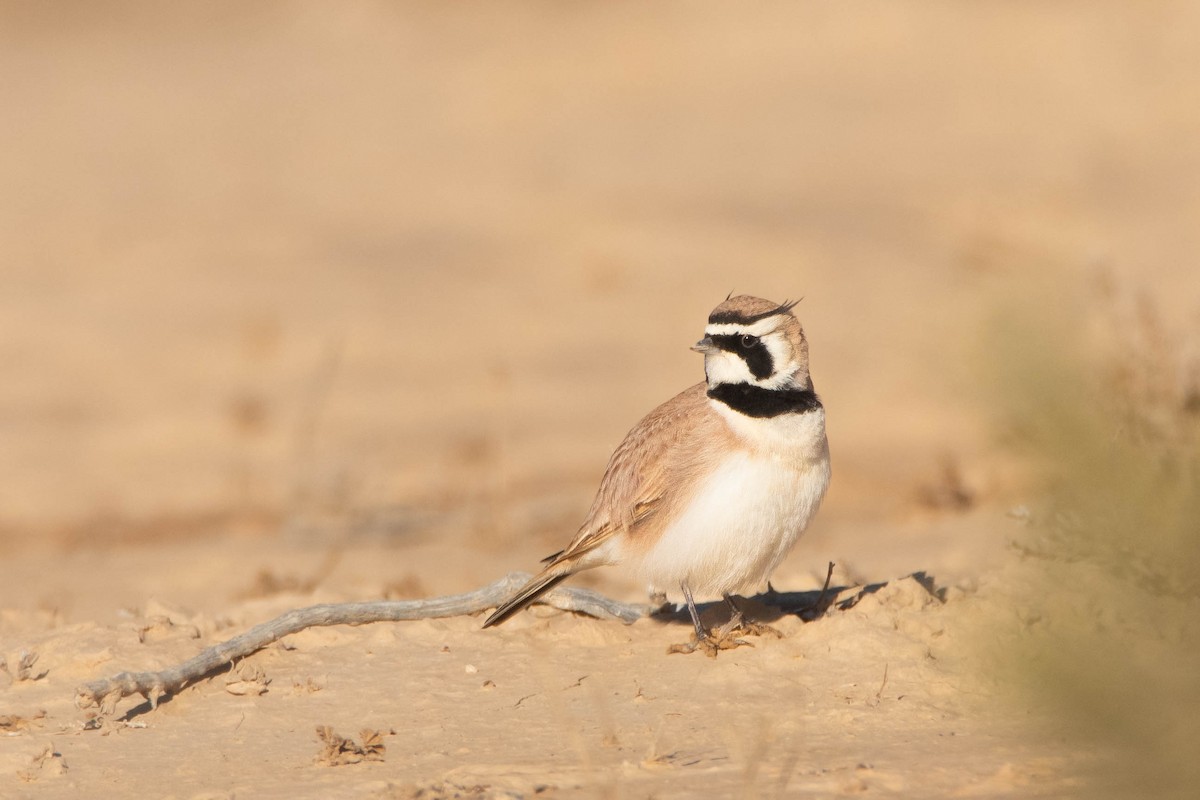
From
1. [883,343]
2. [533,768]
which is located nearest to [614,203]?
[883,343]

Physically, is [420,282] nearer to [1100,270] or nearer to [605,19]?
[1100,270]

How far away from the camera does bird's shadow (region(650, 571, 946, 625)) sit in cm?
629

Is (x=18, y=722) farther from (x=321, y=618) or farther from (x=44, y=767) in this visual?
(x=321, y=618)

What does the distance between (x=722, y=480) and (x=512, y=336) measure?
866cm

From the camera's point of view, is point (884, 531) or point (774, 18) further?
point (774, 18)

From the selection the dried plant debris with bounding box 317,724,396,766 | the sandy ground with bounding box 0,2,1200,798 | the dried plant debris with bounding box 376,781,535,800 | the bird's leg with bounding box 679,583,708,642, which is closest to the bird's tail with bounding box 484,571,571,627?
the sandy ground with bounding box 0,2,1200,798

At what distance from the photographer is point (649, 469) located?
19.5 feet

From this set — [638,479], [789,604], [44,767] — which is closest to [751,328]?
[638,479]

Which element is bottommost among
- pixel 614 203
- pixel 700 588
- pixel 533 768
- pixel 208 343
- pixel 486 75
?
pixel 533 768

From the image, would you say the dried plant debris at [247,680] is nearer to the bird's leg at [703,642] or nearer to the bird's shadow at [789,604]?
the bird's leg at [703,642]

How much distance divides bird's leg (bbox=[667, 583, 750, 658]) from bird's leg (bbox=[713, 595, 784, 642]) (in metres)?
0.02

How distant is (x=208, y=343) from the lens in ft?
46.1

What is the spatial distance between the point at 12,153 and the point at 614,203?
8.40 metres

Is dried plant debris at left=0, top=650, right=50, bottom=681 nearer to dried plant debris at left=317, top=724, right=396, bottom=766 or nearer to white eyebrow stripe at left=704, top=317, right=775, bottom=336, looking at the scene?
dried plant debris at left=317, top=724, right=396, bottom=766
